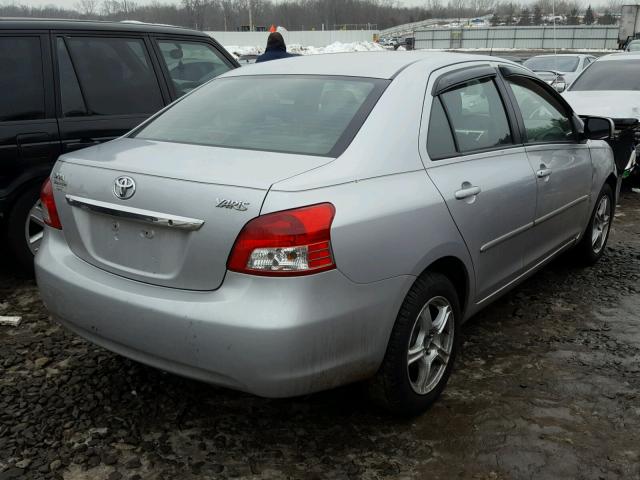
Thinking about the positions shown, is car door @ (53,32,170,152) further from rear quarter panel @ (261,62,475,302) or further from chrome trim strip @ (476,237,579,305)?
chrome trim strip @ (476,237,579,305)

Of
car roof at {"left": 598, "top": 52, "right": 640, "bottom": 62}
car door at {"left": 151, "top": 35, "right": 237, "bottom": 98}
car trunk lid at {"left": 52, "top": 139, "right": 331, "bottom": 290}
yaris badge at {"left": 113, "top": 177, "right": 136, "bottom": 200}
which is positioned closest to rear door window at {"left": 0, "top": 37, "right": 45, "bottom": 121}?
car door at {"left": 151, "top": 35, "right": 237, "bottom": 98}

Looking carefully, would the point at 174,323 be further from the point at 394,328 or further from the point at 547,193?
the point at 547,193

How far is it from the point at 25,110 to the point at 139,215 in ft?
7.70

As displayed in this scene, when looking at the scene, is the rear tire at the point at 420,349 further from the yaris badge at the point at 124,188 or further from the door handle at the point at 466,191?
the yaris badge at the point at 124,188

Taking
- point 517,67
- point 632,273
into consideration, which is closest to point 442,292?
point 517,67

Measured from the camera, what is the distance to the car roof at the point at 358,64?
10.2ft

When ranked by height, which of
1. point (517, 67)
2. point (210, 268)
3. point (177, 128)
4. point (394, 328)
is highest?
point (517, 67)

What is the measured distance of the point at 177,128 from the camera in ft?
10.3

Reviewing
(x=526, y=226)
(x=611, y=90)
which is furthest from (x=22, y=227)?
(x=611, y=90)

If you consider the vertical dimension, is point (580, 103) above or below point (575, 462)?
above

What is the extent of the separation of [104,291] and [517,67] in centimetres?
289

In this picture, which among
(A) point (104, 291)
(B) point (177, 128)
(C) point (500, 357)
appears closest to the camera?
(A) point (104, 291)

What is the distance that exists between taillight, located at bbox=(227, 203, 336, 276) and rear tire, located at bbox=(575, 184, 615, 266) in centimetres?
324

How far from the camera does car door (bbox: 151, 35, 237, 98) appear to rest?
5.11 metres
